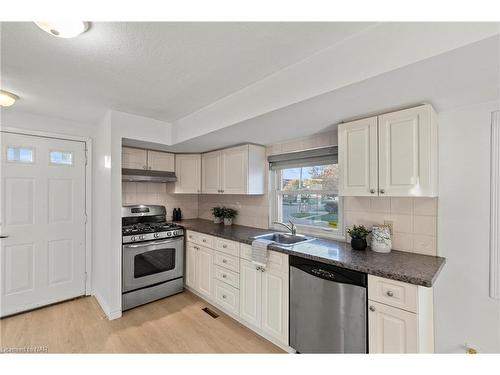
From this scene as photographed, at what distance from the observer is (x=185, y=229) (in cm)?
318

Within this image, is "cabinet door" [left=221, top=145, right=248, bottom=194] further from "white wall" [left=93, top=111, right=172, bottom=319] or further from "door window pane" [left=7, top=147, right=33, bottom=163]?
"door window pane" [left=7, top=147, right=33, bottom=163]

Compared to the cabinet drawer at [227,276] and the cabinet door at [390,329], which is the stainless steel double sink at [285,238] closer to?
the cabinet drawer at [227,276]

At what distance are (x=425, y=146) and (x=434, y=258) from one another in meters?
0.85

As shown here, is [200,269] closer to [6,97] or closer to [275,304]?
[275,304]

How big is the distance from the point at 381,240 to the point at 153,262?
2531 millimetres

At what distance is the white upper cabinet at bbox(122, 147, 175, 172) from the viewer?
3.08 meters

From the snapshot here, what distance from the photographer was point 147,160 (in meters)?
3.25

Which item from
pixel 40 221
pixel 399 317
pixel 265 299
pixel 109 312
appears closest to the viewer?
pixel 399 317

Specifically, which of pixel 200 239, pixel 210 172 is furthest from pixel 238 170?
pixel 200 239

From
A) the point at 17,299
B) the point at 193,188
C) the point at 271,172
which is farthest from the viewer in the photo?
the point at 193,188

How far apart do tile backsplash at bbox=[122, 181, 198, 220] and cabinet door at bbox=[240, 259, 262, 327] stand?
190cm

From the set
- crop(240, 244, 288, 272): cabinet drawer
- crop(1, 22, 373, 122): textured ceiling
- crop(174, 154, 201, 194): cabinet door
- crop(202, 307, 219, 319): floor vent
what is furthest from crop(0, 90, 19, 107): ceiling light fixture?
crop(202, 307, 219, 319): floor vent
